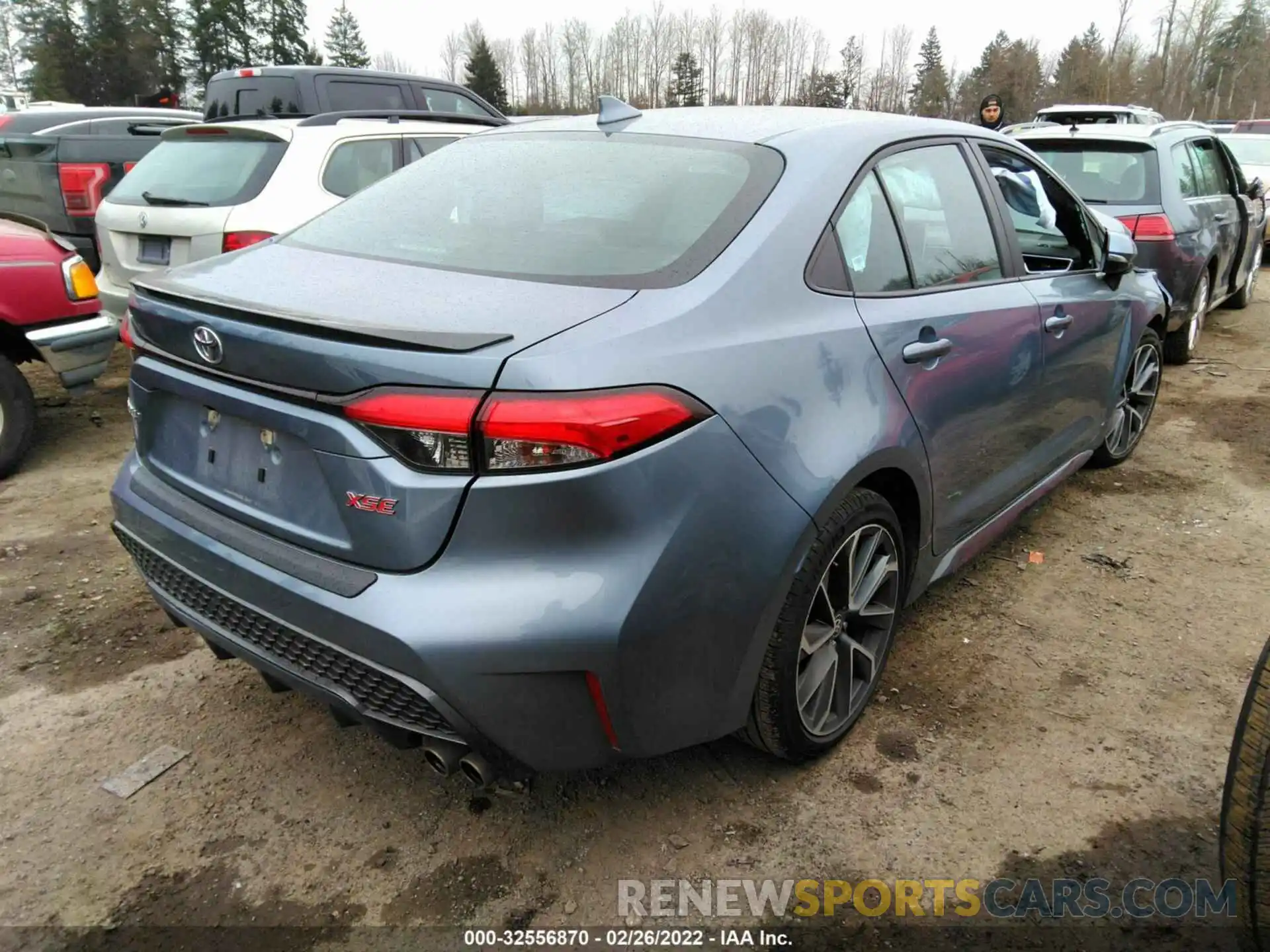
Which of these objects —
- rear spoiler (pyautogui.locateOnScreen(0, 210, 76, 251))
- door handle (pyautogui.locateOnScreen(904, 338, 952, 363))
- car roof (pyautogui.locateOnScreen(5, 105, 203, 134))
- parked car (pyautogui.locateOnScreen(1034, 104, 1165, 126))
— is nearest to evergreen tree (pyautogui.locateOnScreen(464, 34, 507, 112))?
parked car (pyautogui.locateOnScreen(1034, 104, 1165, 126))

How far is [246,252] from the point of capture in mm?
2479

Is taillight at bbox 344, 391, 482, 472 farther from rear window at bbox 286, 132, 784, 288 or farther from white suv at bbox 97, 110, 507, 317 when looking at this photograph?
white suv at bbox 97, 110, 507, 317

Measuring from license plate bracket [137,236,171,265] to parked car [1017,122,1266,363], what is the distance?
5363 millimetres

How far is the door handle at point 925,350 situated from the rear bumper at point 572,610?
668 mm

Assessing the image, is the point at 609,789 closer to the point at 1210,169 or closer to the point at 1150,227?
the point at 1150,227

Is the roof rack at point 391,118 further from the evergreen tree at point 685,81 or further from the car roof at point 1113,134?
the evergreen tree at point 685,81

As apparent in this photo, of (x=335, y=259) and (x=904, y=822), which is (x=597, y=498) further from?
(x=904, y=822)

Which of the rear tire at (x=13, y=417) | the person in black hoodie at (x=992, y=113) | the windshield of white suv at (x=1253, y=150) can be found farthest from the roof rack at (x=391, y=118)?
the windshield of white suv at (x=1253, y=150)

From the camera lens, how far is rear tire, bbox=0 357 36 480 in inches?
177

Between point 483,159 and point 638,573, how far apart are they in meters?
1.58

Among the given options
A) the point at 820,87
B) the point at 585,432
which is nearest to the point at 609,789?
the point at 585,432

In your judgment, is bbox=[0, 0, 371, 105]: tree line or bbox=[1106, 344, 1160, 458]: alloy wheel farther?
bbox=[0, 0, 371, 105]: tree line

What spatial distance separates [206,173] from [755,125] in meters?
3.96

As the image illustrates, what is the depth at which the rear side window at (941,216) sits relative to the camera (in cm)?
266
